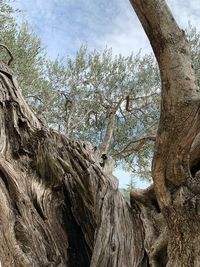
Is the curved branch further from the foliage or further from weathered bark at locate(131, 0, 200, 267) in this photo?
the foliage

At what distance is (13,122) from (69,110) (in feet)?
19.6

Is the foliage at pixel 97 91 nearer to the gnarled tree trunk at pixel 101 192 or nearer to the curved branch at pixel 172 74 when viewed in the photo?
the gnarled tree trunk at pixel 101 192

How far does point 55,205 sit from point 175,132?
2.25m

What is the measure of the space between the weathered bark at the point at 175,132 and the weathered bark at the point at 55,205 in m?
1.27

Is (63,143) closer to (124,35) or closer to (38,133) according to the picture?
(38,133)

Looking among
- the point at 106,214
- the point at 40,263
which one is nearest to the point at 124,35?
the point at 106,214

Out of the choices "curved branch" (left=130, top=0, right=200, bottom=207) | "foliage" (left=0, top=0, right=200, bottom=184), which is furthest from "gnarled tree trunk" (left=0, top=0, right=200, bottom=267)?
"foliage" (left=0, top=0, right=200, bottom=184)

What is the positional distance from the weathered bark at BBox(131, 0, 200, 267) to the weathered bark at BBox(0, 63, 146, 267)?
1273mm

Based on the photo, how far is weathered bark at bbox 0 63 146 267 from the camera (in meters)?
3.93

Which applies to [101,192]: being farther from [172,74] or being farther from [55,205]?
[172,74]

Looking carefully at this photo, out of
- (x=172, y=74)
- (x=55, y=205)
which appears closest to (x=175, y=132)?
(x=172, y=74)

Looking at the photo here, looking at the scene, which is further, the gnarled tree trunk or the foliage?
the foliage

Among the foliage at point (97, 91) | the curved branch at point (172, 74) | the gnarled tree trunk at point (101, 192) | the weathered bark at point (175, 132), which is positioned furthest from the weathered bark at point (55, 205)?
the foliage at point (97, 91)

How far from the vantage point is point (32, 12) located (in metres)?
11.2
